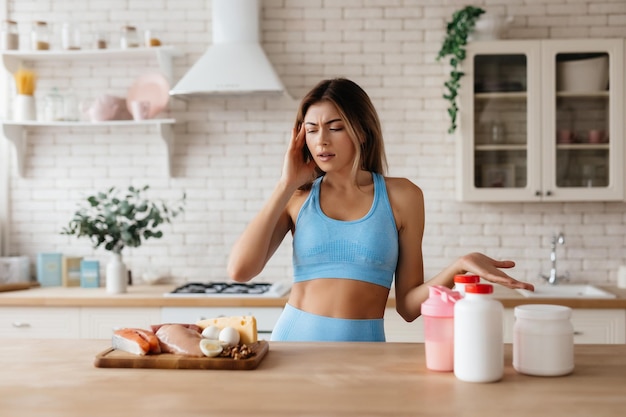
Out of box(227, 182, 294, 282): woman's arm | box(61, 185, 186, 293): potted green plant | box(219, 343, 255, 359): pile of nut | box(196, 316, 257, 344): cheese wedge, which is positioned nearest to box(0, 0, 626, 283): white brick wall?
box(61, 185, 186, 293): potted green plant

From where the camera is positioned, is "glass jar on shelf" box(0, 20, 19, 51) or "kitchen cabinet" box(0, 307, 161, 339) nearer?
"kitchen cabinet" box(0, 307, 161, 339)

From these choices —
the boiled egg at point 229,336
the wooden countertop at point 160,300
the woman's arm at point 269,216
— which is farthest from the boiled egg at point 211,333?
the wooden countertop at point 160,300

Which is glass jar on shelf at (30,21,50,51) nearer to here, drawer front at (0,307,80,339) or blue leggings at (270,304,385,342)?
drawer front at (0,307,80,339)

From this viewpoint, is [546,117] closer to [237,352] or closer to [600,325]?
[600,325]

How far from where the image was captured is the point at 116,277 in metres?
4.21

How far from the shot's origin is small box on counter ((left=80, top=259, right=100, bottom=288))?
14.6 feet

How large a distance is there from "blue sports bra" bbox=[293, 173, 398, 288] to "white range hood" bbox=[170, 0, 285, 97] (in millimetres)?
1911

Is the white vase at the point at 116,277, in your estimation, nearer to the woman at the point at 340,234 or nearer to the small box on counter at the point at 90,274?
the small box on counter at the point at 90,274

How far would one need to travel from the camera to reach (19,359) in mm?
1965

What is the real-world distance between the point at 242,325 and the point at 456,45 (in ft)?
9.02

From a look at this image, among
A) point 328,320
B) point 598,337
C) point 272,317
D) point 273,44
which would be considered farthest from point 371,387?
point 273,44

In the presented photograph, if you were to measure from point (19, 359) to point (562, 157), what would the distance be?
10.7 ft

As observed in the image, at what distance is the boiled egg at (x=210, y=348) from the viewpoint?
1.86 meters

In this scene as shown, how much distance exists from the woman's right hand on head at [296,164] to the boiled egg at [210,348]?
613mm
